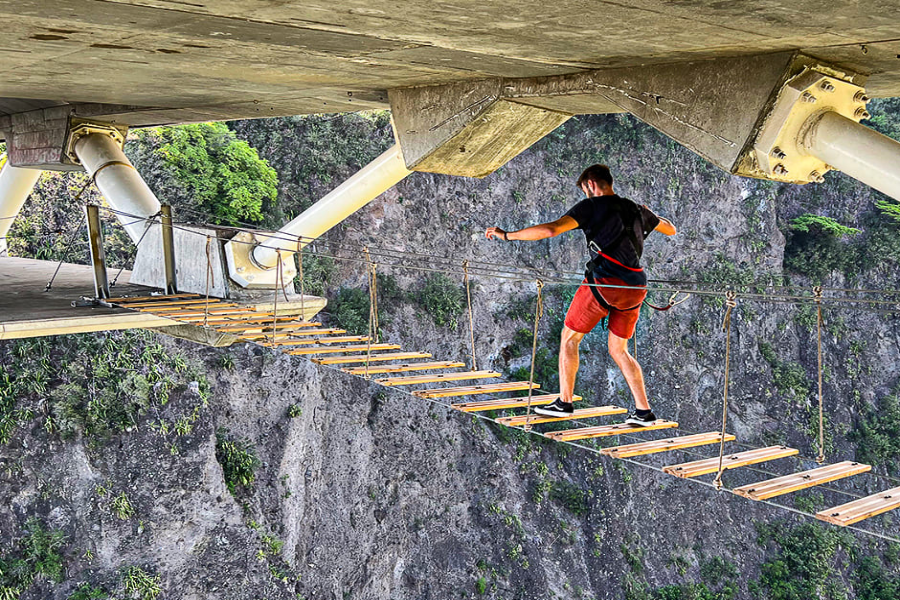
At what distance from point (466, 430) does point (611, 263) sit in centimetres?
1459

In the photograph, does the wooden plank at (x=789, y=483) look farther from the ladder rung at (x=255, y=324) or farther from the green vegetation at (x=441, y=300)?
the green vegetation at (x=441, y=300)

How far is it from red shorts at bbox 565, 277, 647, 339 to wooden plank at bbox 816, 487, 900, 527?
137 cm

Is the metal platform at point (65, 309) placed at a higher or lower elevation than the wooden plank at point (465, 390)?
higher

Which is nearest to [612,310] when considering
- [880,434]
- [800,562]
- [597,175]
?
[597,175]

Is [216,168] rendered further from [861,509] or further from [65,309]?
[861,509]

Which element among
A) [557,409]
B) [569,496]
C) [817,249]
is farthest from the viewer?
[817,249]

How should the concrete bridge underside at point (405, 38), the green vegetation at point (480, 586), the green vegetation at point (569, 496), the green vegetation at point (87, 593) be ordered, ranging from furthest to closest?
the green vegetation at point (569, 496) < the green vegetation at point (480, 586) < the green vegetation at point (87, 593) < the concrete bridge underside at point (405, 38)

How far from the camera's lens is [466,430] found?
18781mm

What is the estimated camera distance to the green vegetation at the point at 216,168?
51.3 feet

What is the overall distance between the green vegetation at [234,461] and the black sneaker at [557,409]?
1057 centimetres

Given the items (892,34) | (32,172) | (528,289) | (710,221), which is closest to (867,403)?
(710,221)

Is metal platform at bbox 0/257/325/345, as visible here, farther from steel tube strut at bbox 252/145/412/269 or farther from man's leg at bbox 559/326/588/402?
man's leg at bbox 559/326/588/402

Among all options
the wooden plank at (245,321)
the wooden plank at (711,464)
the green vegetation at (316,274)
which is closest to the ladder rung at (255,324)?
the wooden plank at (245,321)

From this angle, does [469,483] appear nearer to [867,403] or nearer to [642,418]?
[867,403]
